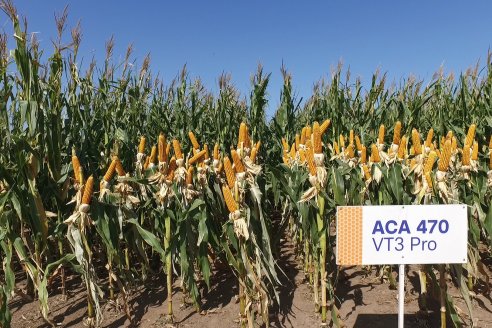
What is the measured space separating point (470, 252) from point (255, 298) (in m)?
2.02

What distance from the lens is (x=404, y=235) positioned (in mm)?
2953

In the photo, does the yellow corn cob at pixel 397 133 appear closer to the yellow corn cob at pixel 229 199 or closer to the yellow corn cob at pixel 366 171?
the yellow corn cob at pixel 366 171

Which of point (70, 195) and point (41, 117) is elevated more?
point (41, 117)

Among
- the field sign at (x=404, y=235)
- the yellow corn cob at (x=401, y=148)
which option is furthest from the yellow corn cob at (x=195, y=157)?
the yellow corn cob at (x=401, y=148)

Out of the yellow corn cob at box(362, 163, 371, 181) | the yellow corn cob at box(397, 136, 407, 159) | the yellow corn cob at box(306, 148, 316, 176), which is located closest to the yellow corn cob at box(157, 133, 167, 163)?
the yellow corn cob at box(306, 148, 316, 176)

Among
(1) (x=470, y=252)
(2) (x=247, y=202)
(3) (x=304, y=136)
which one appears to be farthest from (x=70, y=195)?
(1) (x=470, y=252)

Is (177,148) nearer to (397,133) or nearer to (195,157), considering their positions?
(195,157)

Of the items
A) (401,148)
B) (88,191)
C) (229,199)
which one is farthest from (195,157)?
(401,148)

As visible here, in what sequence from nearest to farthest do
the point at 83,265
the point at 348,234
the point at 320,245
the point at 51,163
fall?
the point at 348,234 < the point at 83,265 < the point at 320,245 < the point at 51,163

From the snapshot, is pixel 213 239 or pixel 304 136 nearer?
pixel 213 239

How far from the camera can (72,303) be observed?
4.53 m

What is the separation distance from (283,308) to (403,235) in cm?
178

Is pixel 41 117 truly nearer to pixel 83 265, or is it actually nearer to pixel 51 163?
pixel 51 163

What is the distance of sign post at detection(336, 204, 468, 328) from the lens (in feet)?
9.56
